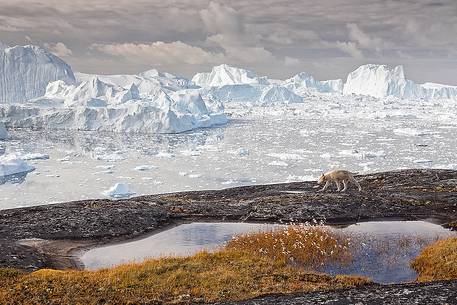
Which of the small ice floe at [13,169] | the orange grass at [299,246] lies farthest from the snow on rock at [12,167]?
the orange grass at [299,246]

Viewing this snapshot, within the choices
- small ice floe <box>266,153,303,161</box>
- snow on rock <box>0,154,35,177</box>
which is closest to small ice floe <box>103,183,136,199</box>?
snow on rock <box>0,154,35,177</box>

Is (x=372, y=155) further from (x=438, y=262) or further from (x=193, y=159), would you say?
(x=438, y=262)

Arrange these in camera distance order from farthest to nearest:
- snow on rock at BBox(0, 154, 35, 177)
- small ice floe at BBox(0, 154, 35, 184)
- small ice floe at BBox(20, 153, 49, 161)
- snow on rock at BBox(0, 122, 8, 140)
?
1. snow on rock at BBox(0, 122, 8, 140)
2. small ice floe at BBox(20, 153, 49, 161)
3. snow on rock at BBox(0, 154, 35, 177)
4. small ice floe at BBox(0, 154, 35, 184)

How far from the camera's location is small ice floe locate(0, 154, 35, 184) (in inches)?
2644

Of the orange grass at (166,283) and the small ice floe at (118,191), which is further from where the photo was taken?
the small ice floe at (118,191)

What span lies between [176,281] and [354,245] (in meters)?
7.09

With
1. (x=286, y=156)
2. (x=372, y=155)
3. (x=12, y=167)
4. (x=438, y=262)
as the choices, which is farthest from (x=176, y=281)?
(x=372, y=155)

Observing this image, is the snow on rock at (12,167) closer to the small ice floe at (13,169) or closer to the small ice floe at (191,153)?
the small ice floe at (13,169)

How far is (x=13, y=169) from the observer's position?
69.0 m

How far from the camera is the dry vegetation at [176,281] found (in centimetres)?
1042

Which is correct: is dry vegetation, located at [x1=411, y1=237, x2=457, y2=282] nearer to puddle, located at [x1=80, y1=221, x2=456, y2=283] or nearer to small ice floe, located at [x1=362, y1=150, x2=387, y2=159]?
puddle, located at [x1=80, y1=221, x2=456, y2=283]

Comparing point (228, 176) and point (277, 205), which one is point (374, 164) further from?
point (277, 205)

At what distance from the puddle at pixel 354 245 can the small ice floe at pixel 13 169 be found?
55472mm

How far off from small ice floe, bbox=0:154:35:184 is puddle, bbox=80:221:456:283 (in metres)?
55.5
